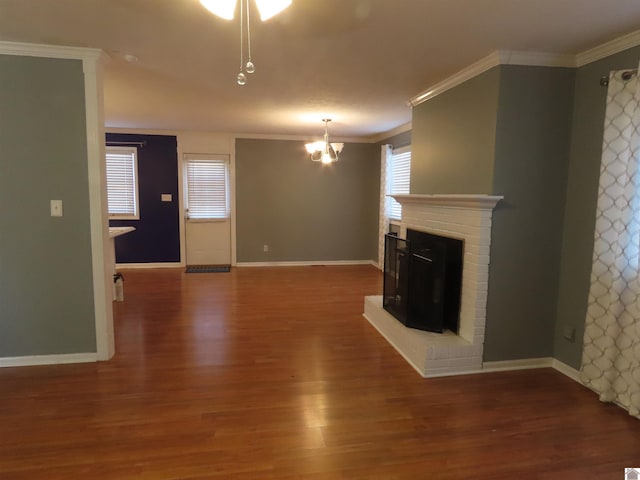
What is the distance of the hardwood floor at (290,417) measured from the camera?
1884mm

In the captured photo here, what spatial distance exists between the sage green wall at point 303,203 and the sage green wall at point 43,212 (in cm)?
392

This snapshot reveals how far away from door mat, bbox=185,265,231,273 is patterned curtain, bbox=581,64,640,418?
5.20m

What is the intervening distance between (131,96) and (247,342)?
281 centimetres

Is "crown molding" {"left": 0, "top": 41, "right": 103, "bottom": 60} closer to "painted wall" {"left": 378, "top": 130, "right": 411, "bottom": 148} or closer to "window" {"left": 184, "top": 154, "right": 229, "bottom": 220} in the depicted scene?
"window" {"left": 184, "top": 154, "right": 229, "bottom": 220}

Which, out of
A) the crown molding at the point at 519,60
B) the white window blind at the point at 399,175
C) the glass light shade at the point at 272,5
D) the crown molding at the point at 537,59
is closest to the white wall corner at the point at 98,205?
the glass light shade at the point at 272,5

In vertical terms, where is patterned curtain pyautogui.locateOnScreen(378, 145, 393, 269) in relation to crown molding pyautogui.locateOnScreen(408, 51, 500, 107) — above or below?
below

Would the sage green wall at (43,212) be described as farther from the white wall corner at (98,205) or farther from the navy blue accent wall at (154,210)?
the navy blue accent wall at (154,210)

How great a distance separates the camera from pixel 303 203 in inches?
271

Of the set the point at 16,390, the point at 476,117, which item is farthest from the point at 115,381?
the point at 476,117

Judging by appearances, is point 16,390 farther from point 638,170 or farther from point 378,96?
point 638,170

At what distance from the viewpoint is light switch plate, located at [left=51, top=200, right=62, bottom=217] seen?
2785mm

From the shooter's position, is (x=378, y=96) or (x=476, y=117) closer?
(x=476, y=117)

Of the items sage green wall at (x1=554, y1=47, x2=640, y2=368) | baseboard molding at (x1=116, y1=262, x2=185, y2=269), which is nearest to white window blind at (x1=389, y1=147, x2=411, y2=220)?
sage green wall at (x1=554, y1=47, x2=640, y2=368)

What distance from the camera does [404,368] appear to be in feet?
9.65
